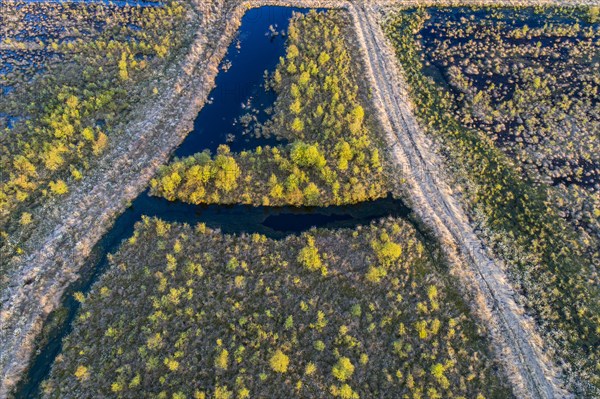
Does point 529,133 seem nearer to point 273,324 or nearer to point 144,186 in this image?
point 273,324

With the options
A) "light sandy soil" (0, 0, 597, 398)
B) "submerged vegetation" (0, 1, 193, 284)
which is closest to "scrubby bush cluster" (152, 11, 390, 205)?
"light sandy soil" (0, 0, 597, 398)

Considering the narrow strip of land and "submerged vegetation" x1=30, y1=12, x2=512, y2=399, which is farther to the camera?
the narrow strip of land

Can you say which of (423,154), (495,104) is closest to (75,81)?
(423,154)

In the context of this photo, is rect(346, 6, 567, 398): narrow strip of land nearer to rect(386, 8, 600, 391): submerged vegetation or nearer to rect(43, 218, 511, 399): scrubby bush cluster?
rect(386, 8, 600, 391): submerged vegetation

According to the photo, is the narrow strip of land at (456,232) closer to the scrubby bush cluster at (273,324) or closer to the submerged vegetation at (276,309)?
the submerged vegetation at (276,309)

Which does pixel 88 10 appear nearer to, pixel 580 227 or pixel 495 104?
pixel 495 104

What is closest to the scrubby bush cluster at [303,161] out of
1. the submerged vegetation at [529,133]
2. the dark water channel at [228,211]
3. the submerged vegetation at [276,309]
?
the submerged vegetation at [276,309]

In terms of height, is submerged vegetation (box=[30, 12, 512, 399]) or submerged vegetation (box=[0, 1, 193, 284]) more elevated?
submerged vegetation (box=[0, 1, 193, 284])
